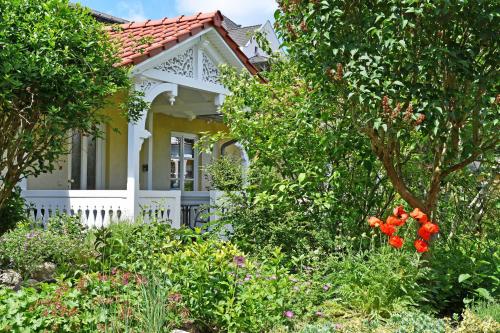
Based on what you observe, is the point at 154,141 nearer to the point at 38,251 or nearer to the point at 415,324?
the point at 38,251

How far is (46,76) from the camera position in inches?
196

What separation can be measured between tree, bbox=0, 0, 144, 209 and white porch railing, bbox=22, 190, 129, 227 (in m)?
4.17

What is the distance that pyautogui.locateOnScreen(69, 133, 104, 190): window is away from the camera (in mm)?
11516

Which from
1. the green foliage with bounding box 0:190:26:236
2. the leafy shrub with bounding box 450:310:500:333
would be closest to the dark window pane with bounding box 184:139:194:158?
the green foliage with bounding box 0:190:26:236

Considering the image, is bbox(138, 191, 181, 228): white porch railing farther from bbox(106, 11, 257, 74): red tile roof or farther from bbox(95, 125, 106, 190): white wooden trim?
bbox(106, 11, 257, 74): red tile roof

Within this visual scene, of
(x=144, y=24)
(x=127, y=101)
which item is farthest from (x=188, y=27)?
(x=127, y=101)

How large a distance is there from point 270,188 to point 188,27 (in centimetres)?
517

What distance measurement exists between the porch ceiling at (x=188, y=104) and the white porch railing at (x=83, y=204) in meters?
2.95

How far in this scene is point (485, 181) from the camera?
746 cm

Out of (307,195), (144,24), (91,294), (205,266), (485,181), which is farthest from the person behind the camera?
(144,24)

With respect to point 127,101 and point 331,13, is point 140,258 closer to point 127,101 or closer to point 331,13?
point 127,101

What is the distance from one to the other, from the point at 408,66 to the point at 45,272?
4.70 meters

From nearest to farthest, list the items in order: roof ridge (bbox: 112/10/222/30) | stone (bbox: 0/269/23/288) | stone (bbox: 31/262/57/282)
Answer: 1. stone (bbox: 0/269/23/288)
2. stone (bbox: 31/262/57/282)
3. roof ridge (bbox: 112/10/222/30)

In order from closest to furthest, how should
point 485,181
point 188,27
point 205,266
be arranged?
point 205,266
point 485,181
point 188,27
